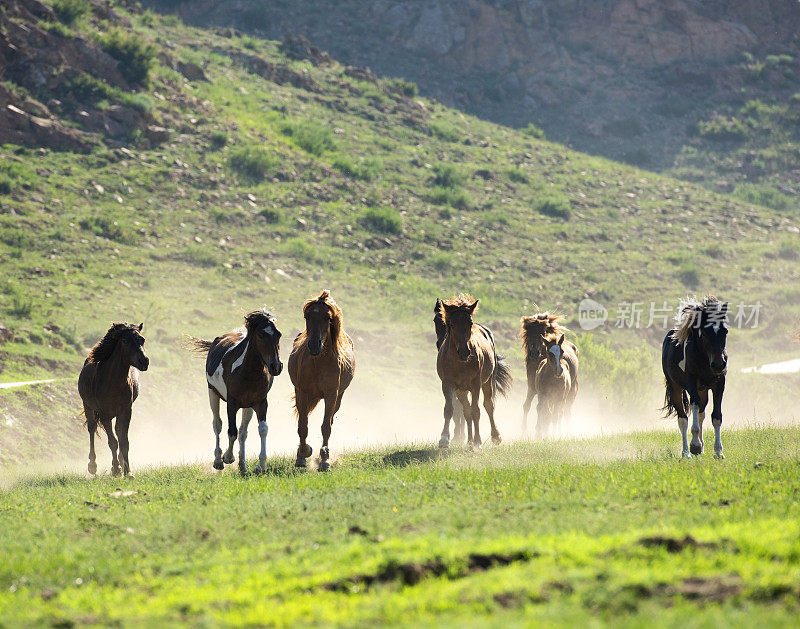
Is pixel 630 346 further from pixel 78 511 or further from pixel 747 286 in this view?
pixel 78 511

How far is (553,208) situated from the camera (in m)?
54.0

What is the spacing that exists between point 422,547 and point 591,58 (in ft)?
283

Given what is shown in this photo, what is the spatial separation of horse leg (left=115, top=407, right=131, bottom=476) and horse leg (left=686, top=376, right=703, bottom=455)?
9725mm

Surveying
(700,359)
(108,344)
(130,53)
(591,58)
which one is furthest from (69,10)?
(591,58)

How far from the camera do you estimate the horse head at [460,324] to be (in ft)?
51.6

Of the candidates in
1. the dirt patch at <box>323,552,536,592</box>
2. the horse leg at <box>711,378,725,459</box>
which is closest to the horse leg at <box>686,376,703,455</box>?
the horse leg at <box>711,378,725,459</box>

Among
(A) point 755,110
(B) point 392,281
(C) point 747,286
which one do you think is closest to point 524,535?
(B) point 392,281

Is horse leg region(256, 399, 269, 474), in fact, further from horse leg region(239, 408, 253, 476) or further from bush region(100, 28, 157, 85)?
bush region(100, 28, 157, 85)

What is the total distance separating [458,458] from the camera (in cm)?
1483

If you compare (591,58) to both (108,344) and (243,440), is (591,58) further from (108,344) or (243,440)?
(243,440)

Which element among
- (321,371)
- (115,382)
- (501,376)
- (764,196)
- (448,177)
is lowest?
(501,376)

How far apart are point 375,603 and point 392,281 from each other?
119ft

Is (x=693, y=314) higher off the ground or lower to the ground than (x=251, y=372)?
higher

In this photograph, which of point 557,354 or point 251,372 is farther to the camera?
point 557,354
